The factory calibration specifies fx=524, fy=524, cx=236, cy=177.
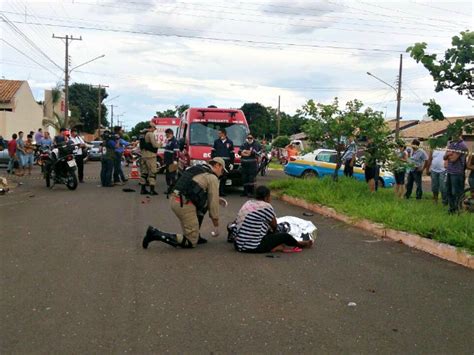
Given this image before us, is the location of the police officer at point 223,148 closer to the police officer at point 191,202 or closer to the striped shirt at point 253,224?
the police officer at point 191,202

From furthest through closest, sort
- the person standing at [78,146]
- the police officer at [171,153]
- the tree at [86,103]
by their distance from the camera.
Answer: the tree at [86,103] < the person standing at [78,146] < the police officer at [171,153]

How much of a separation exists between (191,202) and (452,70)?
385 centimetres

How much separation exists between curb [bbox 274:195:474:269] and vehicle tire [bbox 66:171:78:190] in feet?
23.3

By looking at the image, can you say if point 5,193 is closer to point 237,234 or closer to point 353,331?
point 237,234

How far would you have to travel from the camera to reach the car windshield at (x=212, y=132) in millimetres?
14977

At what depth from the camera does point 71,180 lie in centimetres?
1450

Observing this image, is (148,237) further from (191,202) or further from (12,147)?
(12,147)

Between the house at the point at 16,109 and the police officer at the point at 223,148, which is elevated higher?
the house at the point at 16,109

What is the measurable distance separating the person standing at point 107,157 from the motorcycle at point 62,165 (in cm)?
102

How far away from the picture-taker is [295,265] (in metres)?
6.59

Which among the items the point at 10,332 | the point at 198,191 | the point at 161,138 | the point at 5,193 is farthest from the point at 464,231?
the point at 161,138

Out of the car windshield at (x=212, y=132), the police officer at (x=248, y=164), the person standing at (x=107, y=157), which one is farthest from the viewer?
the person standing at (x=107, y=157)

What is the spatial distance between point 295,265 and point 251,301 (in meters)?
1.59

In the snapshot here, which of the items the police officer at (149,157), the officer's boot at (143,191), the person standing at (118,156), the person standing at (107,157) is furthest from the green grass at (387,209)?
the person standing at (107,157)
